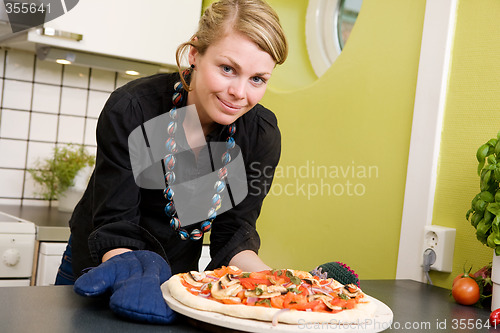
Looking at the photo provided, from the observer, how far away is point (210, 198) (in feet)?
4.00

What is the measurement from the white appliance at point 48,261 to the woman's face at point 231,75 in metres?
1.07

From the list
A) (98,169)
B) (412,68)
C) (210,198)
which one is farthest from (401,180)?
(98,169)

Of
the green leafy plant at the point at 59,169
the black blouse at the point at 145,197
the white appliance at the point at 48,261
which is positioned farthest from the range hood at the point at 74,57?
the black blouse at the point at 145,197

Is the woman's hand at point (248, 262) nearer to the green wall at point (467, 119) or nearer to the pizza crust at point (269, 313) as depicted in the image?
the pizza crust at point (269, 313)

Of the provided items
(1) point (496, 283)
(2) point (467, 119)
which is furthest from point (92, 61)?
(1) point (496, 283)

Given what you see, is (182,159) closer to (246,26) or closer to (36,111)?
(246,26)

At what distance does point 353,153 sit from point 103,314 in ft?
3.34

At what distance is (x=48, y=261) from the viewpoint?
1872 millimetres

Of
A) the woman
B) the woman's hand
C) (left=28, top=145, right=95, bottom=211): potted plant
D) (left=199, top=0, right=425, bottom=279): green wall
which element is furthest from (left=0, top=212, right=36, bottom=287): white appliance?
the woman's hand

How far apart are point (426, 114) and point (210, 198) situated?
2.01 feet

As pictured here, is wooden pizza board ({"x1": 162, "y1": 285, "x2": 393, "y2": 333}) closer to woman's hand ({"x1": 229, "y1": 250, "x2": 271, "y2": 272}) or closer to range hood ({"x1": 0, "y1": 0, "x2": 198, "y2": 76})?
woman's hand ({"x1": 229, "y1": 250, "x2": 271, "y2": 272})

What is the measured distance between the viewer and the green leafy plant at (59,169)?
2311 mm

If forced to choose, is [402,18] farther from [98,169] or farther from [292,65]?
[98,169]

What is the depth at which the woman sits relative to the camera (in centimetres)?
91
